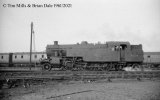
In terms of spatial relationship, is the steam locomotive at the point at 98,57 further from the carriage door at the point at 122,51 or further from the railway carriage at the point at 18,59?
the railway carriage at the point at 18,59

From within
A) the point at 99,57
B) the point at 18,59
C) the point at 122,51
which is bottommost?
the point at 18,59

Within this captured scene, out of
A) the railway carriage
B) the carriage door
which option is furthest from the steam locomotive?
the railway carriage

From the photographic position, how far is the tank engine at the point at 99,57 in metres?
20.5

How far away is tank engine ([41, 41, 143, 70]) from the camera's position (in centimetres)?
2053

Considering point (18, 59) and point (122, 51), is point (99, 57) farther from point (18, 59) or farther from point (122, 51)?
point (18, 59)

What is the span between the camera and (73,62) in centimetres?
2075

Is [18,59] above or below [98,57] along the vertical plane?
below

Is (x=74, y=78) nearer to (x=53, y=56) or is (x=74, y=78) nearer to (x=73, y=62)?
(x=73, y=62)

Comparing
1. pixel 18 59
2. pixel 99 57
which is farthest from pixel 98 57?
pixel 18 59

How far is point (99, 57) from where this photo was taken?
2073cm

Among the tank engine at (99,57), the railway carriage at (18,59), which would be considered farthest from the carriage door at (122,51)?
the railway carriage at (18,59)

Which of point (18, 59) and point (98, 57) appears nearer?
point (98, 57)

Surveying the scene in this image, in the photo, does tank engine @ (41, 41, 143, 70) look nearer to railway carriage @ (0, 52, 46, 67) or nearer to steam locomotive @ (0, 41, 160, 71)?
steam locomotive @ (0, 41, 160, 71)

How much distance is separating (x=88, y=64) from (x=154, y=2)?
47.4ft
